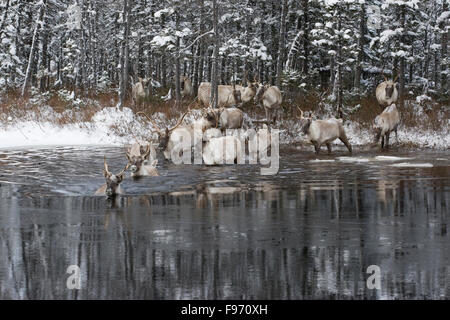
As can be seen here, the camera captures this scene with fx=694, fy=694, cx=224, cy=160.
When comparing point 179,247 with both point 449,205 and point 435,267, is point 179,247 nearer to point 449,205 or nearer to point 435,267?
point 435,267

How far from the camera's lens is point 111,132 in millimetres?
27578

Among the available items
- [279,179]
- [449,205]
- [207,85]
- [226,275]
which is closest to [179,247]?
[226,275]

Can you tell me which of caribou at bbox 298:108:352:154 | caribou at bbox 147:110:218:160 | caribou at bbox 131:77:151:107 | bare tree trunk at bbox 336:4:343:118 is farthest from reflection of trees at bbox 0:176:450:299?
caribou at bbox 131:77:151:107

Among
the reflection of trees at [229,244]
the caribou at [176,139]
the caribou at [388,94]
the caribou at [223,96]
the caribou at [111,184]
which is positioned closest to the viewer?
the reflection of trees at [229,244]

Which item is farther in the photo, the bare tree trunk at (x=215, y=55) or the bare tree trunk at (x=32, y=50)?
the bare tree trunk at (x=32, y=50)

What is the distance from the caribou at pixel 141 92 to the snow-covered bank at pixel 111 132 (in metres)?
1.83

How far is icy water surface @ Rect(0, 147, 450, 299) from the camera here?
25.6ft

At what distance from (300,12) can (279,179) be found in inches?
696

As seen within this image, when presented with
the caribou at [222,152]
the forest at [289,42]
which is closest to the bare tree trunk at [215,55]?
the forest at [289,42]

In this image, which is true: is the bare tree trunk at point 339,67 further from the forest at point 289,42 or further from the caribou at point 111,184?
the caribou at point 111,184

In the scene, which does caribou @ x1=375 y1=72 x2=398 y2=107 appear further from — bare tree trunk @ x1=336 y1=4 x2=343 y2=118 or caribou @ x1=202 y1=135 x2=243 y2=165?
caribou @ x1=202 y1=135 x2=243 y2=165

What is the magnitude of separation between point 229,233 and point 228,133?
1444 centimetres

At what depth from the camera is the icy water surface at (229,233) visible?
7.79 metres

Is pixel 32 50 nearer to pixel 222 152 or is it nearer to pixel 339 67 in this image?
pixel 339 67
